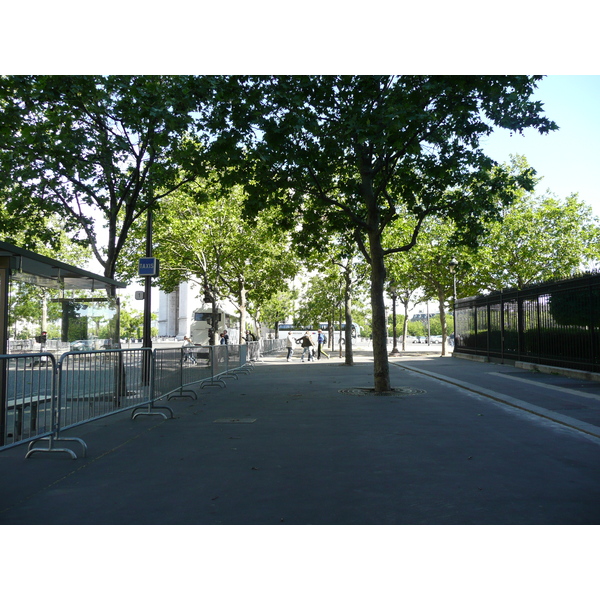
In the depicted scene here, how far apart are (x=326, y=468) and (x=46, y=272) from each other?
5559 millimetres

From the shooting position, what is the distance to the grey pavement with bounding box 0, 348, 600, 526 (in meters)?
4.25

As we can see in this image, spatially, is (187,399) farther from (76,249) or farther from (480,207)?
(76,249)

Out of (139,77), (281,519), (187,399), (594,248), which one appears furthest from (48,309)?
(594,248)

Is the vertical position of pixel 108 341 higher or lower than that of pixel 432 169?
lower

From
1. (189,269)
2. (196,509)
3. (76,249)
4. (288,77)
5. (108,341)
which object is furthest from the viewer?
(76,249)

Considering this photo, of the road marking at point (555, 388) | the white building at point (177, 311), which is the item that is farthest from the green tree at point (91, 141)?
the white building at point (177, 311)

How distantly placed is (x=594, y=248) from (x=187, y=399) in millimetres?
27727

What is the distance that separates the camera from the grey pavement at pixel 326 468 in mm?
4254

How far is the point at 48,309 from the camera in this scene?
9.90 metres

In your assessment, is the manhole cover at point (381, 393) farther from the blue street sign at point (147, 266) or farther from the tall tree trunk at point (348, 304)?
the tall tree trunk at point (348, 304)

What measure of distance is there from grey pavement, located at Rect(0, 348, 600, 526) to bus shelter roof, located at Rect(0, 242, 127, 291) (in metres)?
2.47

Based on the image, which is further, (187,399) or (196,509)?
(187,399)

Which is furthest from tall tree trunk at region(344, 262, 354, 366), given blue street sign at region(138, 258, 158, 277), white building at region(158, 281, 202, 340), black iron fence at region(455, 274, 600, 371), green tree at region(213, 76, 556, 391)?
white building at region(158, 281, 202, 340)

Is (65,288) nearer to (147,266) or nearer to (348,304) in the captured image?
(147,266)
